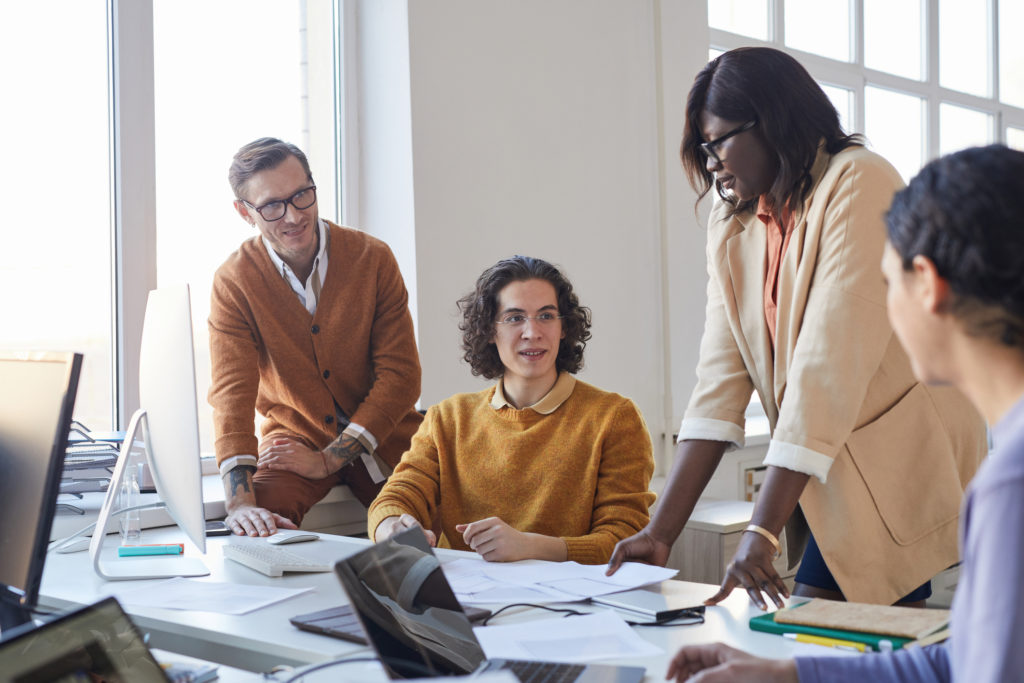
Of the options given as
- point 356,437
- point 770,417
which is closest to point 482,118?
point 356,437

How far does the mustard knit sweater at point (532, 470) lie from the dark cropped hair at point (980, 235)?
1.43 metres

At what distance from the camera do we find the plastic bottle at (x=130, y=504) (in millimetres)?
2129

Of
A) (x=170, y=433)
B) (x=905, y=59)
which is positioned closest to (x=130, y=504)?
(x=170, y=433)

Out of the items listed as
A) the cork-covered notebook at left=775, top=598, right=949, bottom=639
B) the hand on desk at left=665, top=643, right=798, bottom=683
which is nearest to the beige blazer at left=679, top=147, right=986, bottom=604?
the cork-covered notebook at left=775, top=598, right=949, bottom=639

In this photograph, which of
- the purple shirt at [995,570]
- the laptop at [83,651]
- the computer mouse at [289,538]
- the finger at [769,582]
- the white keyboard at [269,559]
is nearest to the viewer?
the purple shirt at [995,570]

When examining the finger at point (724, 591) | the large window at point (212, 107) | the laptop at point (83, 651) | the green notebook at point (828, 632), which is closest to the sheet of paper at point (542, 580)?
the finger at point (724, 591)

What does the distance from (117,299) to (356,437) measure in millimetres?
866

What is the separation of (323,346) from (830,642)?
1.77 m

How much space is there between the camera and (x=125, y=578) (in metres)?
1.82

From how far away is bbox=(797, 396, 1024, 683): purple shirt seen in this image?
66 cm

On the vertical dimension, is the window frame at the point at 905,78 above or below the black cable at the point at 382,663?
above

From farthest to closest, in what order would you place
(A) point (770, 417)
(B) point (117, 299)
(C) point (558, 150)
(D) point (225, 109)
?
(C) point (558, 150), (D) point (225, 109), (B) point (117, 299), (A) point (770, 417)

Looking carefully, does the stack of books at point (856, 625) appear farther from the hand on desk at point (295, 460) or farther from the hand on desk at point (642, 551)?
the hand on desk at point (295, 460)

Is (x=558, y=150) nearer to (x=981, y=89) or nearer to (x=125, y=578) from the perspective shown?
(x=125, y=578)
